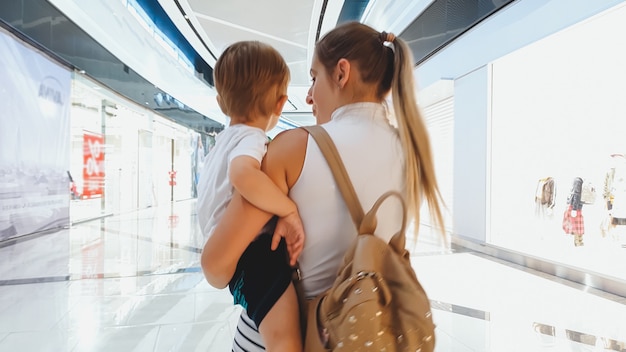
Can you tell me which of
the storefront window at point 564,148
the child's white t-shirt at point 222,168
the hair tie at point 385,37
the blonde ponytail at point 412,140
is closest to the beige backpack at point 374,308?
the blonde ponytail at point 412,140

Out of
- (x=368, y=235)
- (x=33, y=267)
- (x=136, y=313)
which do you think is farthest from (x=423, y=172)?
(x=33, y=267)

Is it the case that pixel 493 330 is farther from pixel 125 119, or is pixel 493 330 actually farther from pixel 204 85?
pixel 204 85

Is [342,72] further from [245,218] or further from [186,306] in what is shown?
[186,306]

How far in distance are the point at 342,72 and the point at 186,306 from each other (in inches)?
110

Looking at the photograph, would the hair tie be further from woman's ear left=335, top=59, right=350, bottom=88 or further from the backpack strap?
the backpack strap

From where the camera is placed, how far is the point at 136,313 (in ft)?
9.16

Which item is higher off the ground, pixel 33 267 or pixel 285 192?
pixel 285 192

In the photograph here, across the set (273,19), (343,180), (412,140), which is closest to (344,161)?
(343,180)

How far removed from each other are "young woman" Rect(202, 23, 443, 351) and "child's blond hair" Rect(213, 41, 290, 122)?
13 centimetres

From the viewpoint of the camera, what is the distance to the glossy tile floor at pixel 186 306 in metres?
2.37

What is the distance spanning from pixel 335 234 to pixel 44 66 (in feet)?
25.7

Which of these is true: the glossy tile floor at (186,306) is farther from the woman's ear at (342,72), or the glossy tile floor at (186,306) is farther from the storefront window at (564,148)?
the woman's ear at (342,72)

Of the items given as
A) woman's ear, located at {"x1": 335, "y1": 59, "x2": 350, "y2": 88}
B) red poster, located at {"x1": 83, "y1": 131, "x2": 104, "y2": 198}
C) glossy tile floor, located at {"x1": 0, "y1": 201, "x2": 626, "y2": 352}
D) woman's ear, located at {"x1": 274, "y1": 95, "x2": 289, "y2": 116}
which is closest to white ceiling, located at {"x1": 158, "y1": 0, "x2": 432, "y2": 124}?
red poster, located at {"x1": 83, "y1": 131, "x2": 104, "y2": 198}

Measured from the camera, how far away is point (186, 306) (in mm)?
2969
